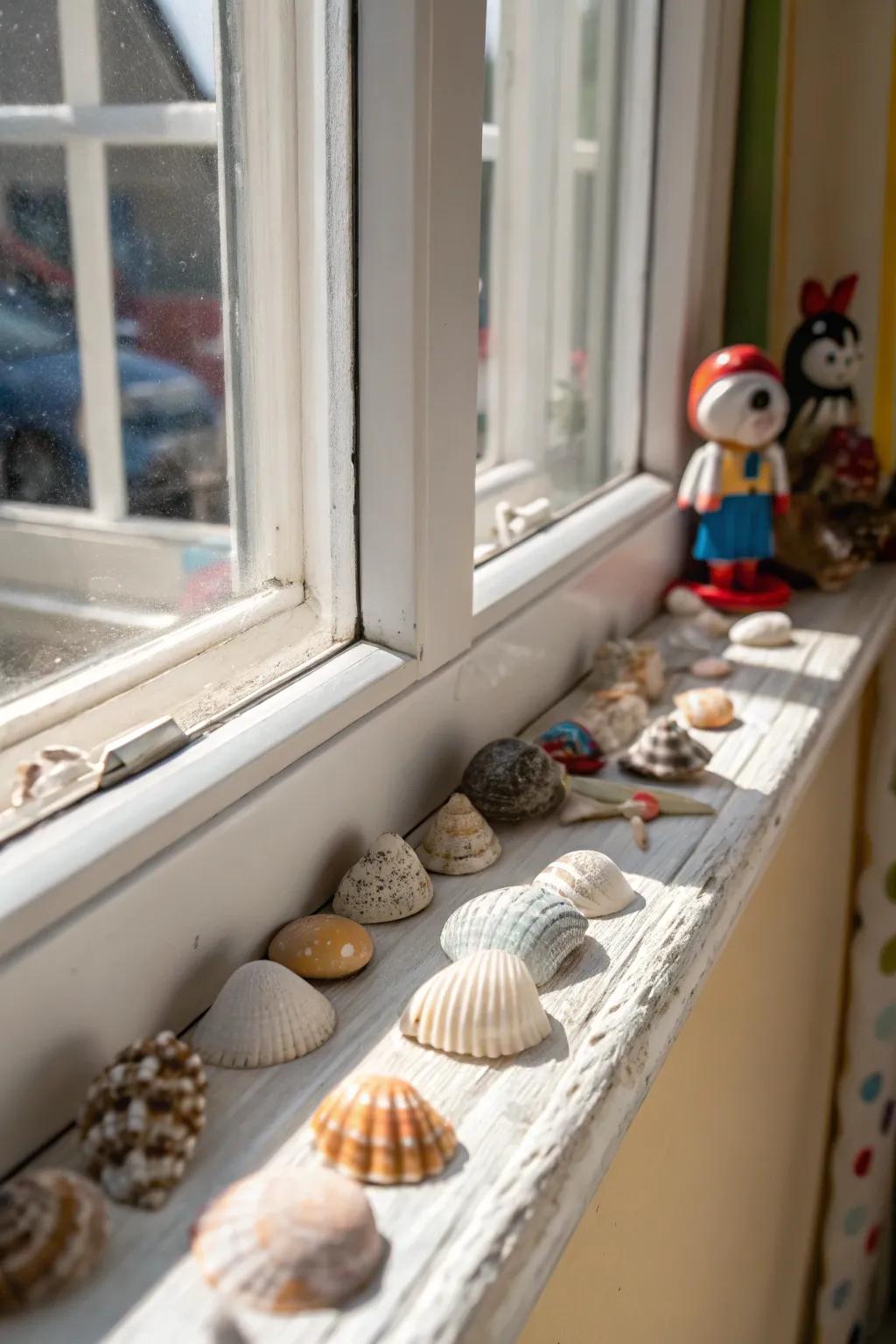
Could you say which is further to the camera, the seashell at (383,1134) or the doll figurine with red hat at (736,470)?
the doll figurine with red hat at (736,470)

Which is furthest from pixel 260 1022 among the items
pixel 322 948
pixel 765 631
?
pixel 765 631

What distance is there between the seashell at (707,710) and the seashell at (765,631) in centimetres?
15

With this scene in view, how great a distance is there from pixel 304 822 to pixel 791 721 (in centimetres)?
42

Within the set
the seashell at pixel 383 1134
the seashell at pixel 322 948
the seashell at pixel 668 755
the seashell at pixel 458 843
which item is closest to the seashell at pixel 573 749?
the seashell at pixel 668 755

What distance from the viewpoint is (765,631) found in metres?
1.03

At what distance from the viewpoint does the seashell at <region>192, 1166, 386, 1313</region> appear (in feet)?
1.33

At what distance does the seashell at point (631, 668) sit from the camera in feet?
3.04

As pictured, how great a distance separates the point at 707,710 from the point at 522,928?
13.7 inches

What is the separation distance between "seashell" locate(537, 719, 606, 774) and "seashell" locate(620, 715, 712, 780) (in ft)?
0.06

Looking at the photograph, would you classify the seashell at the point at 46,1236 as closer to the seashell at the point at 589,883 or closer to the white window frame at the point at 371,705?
the white window frame at the point at 371,705

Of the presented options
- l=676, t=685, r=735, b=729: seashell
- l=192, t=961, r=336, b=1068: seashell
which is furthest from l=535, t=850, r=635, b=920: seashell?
l=676, t=685, r=735, b=729: seashell

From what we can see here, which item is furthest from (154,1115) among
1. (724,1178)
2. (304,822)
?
(724,1178)

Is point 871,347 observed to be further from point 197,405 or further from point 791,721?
point 197,405

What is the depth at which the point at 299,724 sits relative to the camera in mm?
604
